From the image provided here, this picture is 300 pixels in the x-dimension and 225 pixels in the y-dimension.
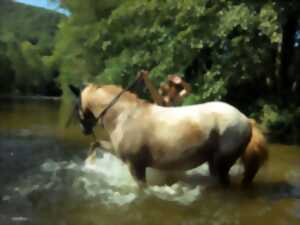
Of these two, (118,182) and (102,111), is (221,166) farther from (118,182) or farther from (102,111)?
(102,111)

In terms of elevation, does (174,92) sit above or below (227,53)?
above

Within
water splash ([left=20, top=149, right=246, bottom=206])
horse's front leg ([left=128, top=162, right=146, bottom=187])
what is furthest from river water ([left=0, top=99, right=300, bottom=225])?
horse's front leg ([left=128, top=162, right=146, bottom=187])

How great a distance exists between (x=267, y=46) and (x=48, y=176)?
408 inches

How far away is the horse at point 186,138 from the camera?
7.98 metres

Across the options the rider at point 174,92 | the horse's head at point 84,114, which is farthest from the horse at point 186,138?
the rider at point 174,92

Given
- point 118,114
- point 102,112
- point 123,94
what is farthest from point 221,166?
point 102,112

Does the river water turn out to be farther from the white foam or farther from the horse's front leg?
the horse's front leg

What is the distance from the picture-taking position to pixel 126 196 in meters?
7.74

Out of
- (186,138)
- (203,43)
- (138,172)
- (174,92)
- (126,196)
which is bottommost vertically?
(126,196)

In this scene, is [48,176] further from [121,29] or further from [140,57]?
[121,29]

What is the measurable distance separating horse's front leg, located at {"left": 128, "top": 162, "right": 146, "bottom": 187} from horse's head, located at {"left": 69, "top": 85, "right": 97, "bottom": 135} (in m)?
1.28

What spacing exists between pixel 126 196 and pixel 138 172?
623 millimetres

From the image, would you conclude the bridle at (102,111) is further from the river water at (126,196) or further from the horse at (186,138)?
the river water at (126,196)

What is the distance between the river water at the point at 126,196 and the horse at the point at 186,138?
40 centimetres
